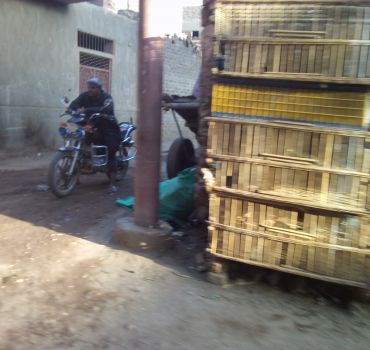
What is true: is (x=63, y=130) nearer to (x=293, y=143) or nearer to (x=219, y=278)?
(x=219, y=278)

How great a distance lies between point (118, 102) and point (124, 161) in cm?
561

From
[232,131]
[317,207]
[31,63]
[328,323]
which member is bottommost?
[328,323]

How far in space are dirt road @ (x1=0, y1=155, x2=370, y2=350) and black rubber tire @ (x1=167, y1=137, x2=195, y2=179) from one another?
1.94 metres

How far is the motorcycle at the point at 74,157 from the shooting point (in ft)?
19.0

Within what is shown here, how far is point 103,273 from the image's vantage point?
368 centimetres

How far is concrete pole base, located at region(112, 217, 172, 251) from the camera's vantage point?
4.14m

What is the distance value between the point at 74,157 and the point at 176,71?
10.3 meters

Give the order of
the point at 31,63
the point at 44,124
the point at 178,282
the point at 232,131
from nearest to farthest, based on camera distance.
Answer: the point at 232,131, the point at 178,282, the point at 31,63, the point at 44,124

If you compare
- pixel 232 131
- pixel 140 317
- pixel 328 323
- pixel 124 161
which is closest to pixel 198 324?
pixel 140 317

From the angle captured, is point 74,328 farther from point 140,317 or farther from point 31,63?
point 31,63

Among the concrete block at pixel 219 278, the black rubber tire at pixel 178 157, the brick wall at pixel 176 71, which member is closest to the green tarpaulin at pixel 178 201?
the black rubber tire at pixel 178 157

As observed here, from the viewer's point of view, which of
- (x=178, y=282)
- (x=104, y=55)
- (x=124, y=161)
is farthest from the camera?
(x=104, y=55)

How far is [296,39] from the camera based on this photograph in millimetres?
3160

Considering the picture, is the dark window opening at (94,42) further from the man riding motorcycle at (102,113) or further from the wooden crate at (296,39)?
the wooden crate at (296,39)
